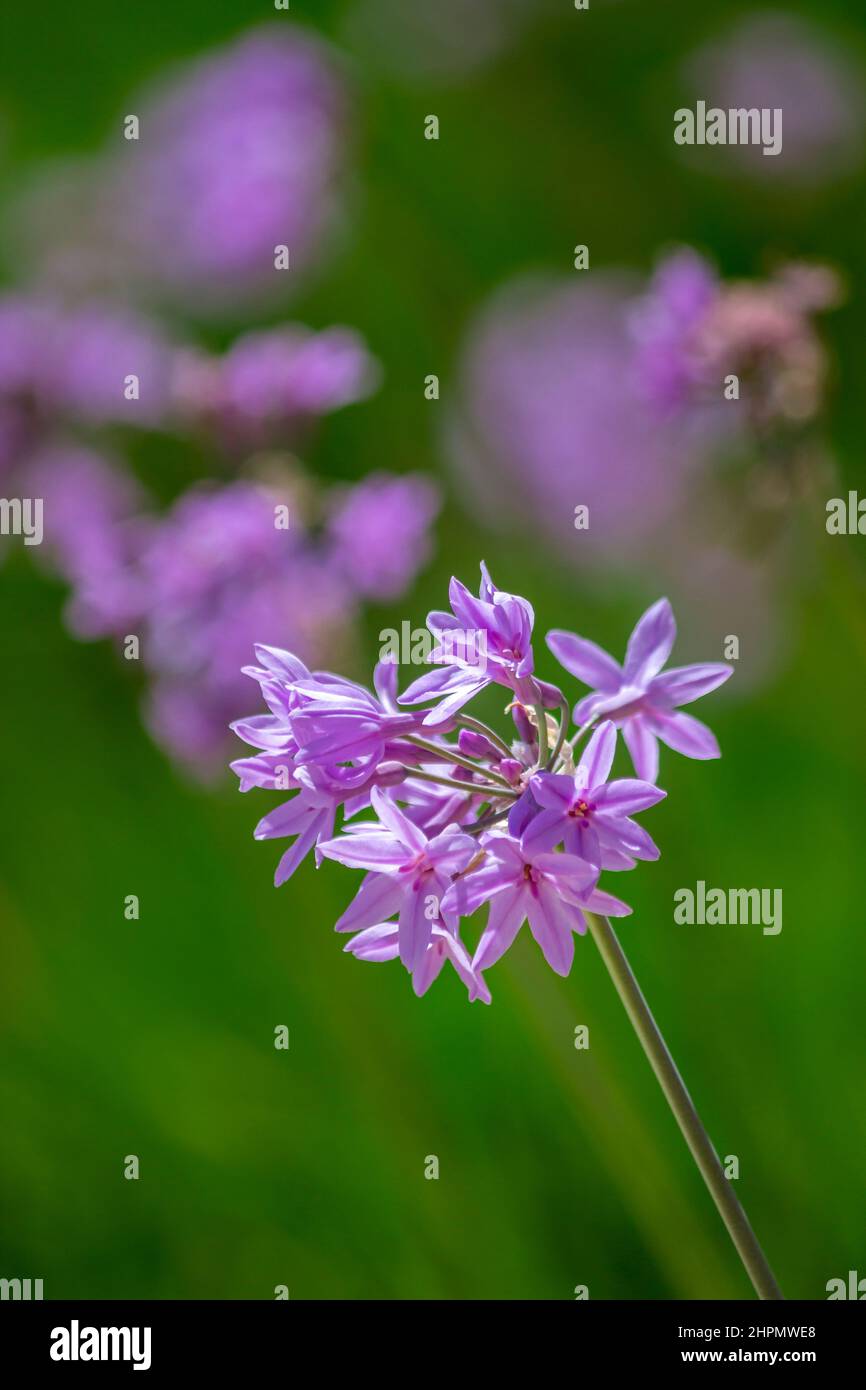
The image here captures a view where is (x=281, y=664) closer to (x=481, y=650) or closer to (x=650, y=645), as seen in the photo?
(x=481, y=650)

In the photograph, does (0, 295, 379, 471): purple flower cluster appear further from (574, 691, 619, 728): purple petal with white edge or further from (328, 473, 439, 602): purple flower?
(574, 691, 619, 728): purple petal with white edge

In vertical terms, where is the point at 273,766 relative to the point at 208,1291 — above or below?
above

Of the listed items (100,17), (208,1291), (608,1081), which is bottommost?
(208,1291)

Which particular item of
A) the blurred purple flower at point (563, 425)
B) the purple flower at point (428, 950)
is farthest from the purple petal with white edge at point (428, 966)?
the blurred purple flower at point (563, 425)

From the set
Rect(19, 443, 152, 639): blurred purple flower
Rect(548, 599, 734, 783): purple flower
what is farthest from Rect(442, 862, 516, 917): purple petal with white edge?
Rect(19, 443, 152, 639): blurred purple flower

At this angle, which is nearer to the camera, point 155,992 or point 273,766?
point 273,766

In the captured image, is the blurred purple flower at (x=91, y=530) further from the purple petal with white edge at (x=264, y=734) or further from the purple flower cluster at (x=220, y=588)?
the purple petal with white edge at (x=264, y=734)

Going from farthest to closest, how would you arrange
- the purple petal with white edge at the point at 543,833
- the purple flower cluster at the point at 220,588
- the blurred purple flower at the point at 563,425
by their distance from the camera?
the blurred purple flower at the point at 563,425 → the purple flower cluster at the point at 220,588 → the purple petal with white edge at the point at 543,833
